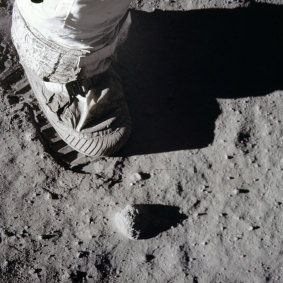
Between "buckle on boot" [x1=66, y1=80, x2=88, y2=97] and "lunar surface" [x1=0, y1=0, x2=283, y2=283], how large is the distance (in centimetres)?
37

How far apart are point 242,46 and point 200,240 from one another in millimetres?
1119

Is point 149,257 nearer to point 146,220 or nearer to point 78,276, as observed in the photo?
point 146,220

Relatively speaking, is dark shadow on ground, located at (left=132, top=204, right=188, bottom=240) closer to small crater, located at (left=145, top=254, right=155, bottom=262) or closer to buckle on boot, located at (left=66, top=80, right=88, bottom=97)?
small crater, located at (left=145, top=254, right=155, bottom=262)

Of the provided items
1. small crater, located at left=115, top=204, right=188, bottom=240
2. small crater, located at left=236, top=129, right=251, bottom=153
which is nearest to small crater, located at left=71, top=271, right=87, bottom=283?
small crater, located at left=115, top=204, right=188, bottom=240

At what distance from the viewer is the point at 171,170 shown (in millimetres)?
1745

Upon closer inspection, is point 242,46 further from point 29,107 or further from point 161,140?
point 29,107

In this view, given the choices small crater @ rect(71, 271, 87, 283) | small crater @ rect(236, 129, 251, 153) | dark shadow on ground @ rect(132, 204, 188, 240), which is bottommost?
→ small crater @ rect(71, 271, 87, 283)

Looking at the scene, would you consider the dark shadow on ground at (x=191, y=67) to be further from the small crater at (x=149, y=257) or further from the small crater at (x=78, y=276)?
the small crater at (x=78, y=276)

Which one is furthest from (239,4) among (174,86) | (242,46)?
(174,86)

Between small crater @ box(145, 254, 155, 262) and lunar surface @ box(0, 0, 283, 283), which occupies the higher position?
lunar surface @ box(0, 0, 283, 283)

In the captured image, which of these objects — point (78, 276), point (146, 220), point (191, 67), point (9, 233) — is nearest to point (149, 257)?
point (146, 220)

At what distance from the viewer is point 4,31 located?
184 centimetres

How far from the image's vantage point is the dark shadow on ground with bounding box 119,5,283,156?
69.7 inches

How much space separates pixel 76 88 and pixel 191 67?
2.32 ft
